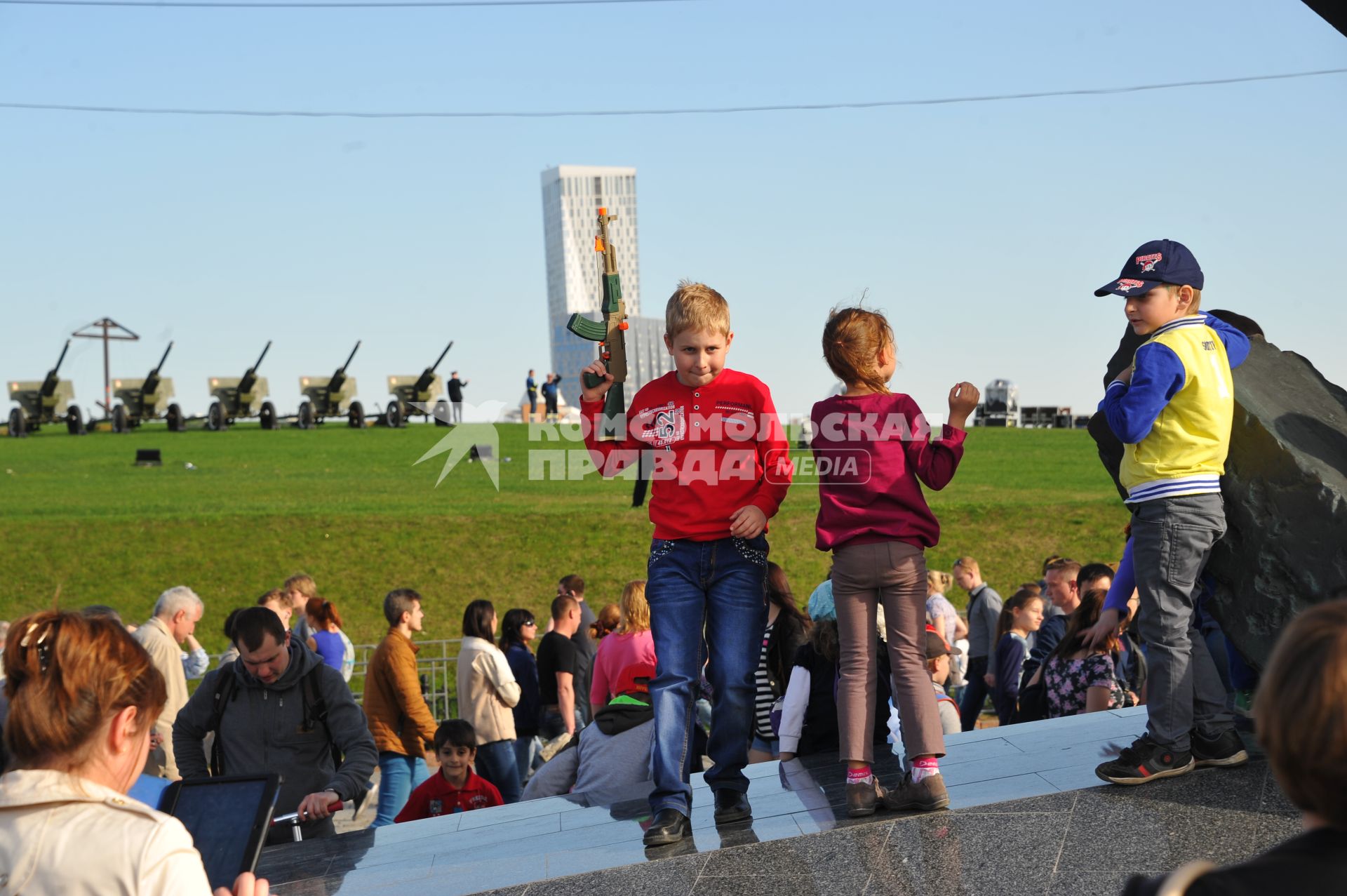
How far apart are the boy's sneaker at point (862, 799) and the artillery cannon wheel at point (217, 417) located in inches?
1688

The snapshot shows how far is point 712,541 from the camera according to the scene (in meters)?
4.21

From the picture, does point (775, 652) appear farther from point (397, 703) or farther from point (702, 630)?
point (397, 703)

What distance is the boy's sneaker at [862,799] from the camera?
158 inches

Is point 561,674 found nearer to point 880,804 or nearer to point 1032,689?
point 1032,689

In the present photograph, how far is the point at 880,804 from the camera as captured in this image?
406 centimetres

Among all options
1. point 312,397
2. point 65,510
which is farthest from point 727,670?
point 312,397

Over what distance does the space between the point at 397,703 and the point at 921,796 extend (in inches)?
168


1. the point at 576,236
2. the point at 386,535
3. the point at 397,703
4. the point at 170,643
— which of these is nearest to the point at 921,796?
the point at 397,703

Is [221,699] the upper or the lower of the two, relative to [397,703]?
upper

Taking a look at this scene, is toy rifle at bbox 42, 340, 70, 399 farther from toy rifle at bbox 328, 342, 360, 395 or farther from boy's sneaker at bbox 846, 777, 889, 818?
boy's sneaker at bbox 846, 777, 889, 818

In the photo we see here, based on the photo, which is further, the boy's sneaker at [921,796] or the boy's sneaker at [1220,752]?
the boy's sneaker at [1220,752]

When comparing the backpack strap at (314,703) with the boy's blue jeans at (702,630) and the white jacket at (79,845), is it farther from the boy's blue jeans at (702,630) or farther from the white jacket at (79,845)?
the white jacket at (79,845)

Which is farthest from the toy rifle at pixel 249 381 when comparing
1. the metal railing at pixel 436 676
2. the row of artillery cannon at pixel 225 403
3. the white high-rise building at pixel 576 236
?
the white high-rise building at pixel 576 236

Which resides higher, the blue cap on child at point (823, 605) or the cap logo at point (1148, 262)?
the cap logo at point (1148, 262)
